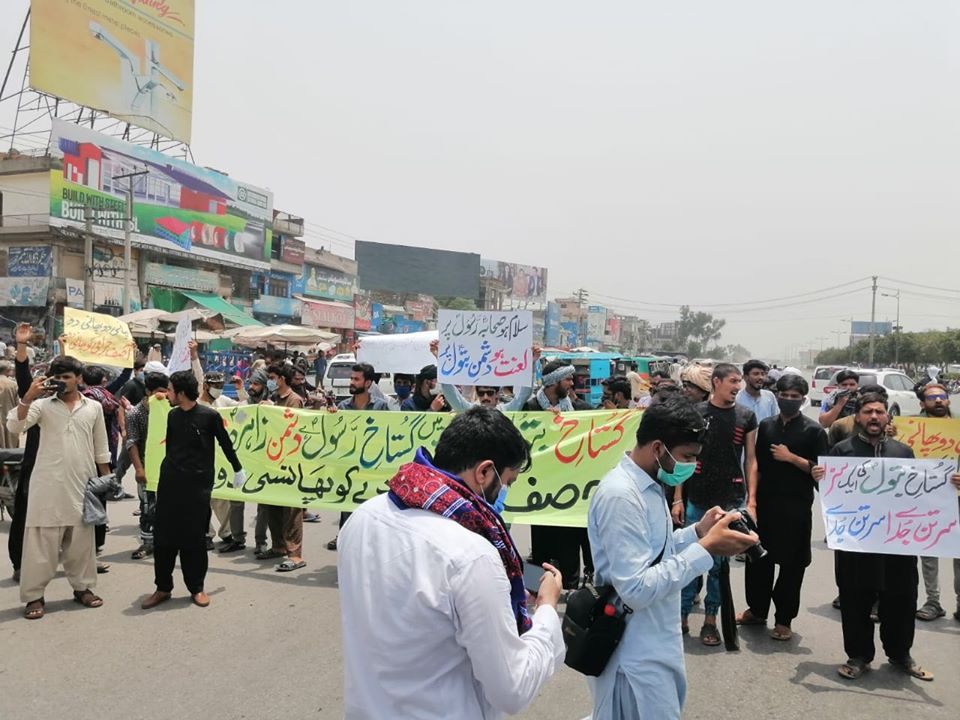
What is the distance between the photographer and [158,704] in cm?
368

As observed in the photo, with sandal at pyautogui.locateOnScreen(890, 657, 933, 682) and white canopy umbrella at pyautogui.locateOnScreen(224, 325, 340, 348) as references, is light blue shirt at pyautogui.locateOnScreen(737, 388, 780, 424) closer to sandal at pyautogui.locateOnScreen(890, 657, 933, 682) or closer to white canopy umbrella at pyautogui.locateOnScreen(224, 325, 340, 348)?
sandal at pyautogui.locateOnScreen(890, 657, 933, 682)

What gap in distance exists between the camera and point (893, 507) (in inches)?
163

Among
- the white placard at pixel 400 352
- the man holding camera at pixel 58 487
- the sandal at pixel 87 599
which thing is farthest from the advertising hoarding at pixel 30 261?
the sandal at pixel 87 599

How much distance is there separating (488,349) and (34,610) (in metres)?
4.13

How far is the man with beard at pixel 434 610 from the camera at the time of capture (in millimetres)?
1573

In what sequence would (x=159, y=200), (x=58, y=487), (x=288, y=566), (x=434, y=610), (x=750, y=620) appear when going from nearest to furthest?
(x=434, y=610), (x=750, y=620), (x=58, y=487), (x=288, y=566), (x=159, y=200)

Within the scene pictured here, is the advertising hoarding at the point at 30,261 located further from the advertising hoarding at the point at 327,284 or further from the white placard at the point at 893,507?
the white placard at the point at 893,507

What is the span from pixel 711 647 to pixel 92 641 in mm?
3831

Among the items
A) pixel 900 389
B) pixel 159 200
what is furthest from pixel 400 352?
pixel 159 200

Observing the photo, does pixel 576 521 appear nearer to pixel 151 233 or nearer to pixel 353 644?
pixel 353 644

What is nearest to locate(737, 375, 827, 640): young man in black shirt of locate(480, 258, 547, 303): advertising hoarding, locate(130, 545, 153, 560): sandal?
locate(130, 545, 153, 560): sandal

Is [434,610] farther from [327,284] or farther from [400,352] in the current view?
[327,284]

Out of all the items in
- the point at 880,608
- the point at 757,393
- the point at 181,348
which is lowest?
the point at 880,608

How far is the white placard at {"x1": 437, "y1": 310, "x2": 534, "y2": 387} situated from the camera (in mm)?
6863
